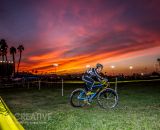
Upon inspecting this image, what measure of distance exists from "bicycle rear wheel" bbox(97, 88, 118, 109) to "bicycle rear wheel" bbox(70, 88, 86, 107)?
81 centimetres

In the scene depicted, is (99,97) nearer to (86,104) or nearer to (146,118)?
(86,104)

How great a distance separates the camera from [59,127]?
8.61m

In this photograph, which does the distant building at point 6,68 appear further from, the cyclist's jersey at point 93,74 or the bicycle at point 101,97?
the cyclist's jersey at point 93,74

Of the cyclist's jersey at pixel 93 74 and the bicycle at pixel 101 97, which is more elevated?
the cyclist's jersey at pixel 93 74

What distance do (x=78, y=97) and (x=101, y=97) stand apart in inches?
43.7

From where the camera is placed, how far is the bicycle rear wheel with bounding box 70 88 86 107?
1287cm

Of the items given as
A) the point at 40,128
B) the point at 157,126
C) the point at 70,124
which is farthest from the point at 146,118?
the point at 40,128

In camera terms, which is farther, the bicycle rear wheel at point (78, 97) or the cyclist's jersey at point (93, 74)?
the bicycle rear wheel at point (78, 97)

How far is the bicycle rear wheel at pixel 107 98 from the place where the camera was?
41.3ft

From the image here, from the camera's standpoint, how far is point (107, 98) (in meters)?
12.8

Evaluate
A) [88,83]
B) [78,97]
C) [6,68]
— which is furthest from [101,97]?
[6,68]

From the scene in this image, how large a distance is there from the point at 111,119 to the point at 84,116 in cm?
119

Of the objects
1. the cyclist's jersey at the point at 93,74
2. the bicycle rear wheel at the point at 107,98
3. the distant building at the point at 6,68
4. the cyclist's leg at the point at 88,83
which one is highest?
the distant building at the point at 6,68

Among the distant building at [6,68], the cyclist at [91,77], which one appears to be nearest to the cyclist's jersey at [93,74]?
the cyclist at [91,77]
